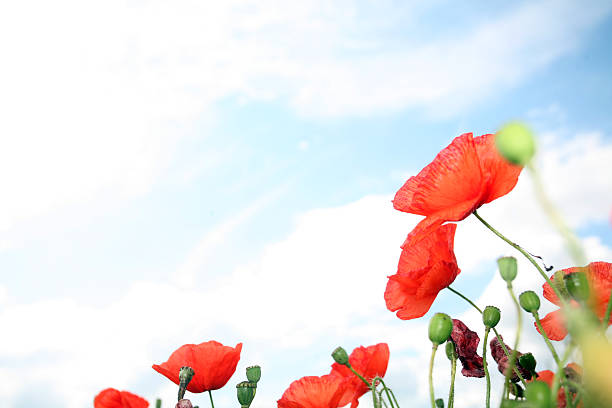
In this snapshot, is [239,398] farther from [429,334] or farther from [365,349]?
[429,334]

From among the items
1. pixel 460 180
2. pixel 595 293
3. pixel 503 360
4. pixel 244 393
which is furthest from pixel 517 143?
pixel 244 393

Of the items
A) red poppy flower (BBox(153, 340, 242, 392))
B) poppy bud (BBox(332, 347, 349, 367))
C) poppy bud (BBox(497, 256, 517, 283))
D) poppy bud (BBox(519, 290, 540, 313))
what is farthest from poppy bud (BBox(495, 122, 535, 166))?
red poppy flower (BBox(153, 340, 242, 392))

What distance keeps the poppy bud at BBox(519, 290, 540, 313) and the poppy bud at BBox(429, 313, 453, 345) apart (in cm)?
11

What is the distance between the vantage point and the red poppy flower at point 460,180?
90cm

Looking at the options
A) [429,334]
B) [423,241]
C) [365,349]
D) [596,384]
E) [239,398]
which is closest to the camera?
[596,384]

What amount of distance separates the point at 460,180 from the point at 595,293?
258mm

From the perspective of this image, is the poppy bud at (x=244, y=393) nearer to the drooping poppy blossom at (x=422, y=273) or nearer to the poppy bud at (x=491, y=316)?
the drooping poppy blossom at (x=422, y=273)

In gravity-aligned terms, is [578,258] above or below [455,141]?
below

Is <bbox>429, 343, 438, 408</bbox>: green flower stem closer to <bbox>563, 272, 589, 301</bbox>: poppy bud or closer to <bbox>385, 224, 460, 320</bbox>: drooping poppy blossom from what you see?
<bbox>385, 224, 460, 320</bbox>: drooping poppy blossom

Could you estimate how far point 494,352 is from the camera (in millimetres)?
1000

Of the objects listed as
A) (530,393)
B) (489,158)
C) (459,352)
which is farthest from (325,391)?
(530,393)

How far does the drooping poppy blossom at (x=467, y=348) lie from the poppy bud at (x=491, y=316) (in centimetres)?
12

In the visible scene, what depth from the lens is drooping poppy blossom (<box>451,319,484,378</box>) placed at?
3.38 feet

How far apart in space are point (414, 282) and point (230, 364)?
1.48ft
